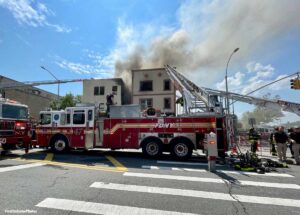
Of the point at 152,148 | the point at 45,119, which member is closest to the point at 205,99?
the point at 152,148

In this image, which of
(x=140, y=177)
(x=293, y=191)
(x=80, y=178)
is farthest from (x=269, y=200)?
(x=80, y=178)

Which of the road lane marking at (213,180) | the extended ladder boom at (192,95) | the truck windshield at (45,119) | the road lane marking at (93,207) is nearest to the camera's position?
the road lane marking at (93,207)

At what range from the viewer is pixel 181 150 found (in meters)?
10.9

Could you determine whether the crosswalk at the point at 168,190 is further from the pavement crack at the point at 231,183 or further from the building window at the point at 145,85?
the building window at the point at 145,85

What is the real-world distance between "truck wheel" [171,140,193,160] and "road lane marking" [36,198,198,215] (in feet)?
21.4

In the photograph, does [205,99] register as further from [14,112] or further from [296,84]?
[14,112]

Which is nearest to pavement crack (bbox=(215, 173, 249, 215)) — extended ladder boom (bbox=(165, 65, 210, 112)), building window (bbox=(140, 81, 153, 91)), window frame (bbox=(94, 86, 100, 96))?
extended ladder boom (bbox=(165, 65, 210, 112))

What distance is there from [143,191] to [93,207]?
150 cm

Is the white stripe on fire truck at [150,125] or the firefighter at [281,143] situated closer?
the white stripe on fire truck at [150,125]

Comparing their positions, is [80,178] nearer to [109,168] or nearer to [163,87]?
[109,168]

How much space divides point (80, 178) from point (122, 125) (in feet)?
16.6

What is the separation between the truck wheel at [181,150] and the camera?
1084cm

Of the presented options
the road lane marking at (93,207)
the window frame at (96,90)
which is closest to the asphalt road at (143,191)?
the road lane marking at (93,207)

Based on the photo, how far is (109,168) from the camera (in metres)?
8.62
